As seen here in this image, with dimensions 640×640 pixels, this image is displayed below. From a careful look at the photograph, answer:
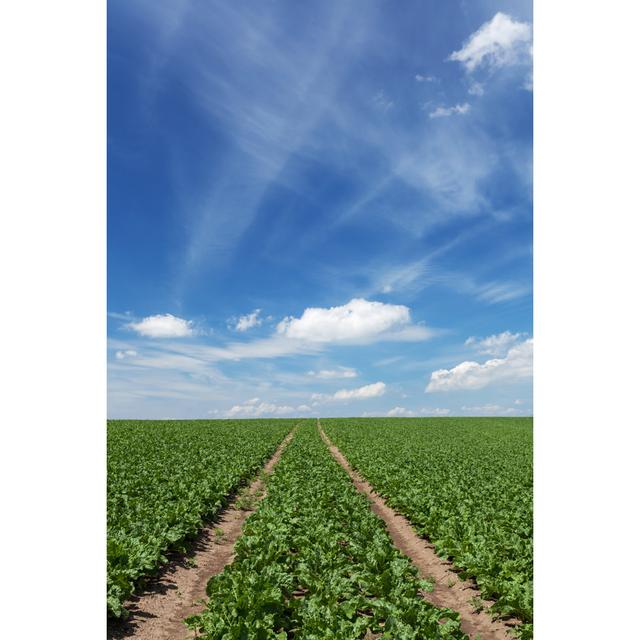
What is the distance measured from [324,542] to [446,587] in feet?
9.82

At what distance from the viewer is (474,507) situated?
16359mm

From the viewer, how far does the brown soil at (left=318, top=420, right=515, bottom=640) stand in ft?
29.3

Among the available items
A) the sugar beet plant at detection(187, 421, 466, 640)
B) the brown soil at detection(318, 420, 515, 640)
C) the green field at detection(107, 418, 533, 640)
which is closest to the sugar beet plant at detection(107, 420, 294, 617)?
the green field at detection(107, 418, 533, 640)

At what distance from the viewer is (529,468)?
28.8 meters

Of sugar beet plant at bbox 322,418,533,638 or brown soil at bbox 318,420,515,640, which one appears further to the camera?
sugar beet plant at bbox 322,418,533,638

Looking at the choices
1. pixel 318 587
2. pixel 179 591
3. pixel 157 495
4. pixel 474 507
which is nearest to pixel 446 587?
pixel 318 587

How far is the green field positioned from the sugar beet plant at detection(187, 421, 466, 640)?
0.09 feet

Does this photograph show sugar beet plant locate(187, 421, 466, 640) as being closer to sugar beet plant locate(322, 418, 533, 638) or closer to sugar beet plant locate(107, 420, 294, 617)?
sugar beet plant locate(322, 418, 533, 638)

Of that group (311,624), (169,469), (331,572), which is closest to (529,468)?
(169,469)

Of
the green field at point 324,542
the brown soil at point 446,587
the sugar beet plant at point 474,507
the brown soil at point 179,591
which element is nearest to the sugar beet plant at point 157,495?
the green field at point 324,542

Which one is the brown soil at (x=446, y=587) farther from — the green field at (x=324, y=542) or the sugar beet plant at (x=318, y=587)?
the sugar beet plant at (x=318, y=587)

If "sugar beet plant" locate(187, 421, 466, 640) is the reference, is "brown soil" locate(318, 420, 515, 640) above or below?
below

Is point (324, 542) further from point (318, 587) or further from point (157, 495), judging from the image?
point (157, 495)
